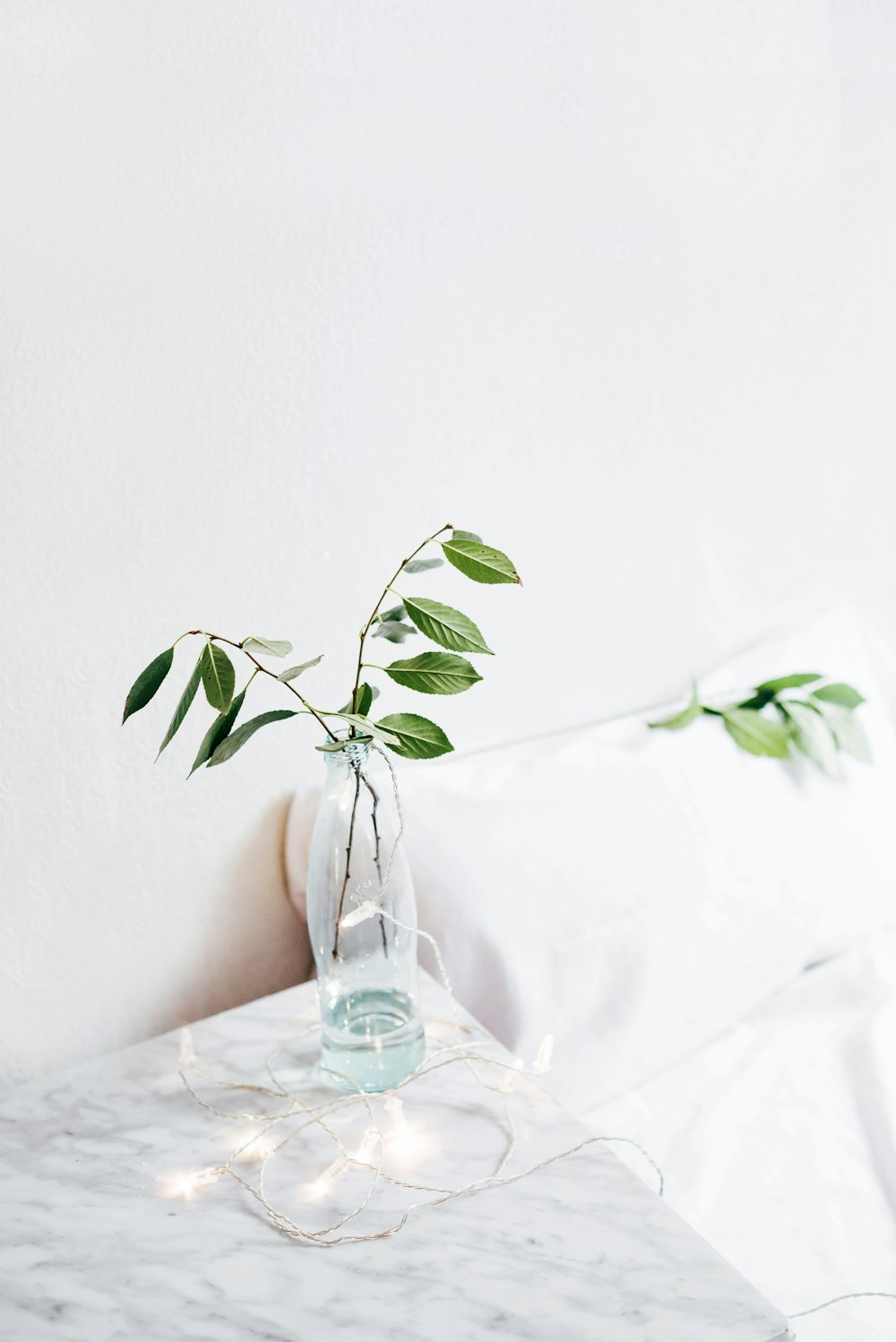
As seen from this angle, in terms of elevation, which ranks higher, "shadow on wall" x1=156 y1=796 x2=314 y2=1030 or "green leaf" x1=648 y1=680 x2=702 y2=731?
"green leaf" x1=648 y1=680 x2=702 y2=731

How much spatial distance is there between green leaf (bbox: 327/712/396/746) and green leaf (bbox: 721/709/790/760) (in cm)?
56

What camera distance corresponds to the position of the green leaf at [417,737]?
76 centimetres

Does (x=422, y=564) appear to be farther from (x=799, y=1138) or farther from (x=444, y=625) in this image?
(x=799, y=1138)

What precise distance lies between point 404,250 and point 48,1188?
83cm

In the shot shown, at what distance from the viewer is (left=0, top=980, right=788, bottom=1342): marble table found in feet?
2.05

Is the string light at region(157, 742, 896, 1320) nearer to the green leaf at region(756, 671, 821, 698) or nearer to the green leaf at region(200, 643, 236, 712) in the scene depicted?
the green leaf at region(200, 643, 236, 712)

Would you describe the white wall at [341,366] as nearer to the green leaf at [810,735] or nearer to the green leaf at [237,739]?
the green leaf at [810,735]

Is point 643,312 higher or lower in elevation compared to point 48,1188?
higher

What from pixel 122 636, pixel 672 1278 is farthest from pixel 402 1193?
pixel 122 636

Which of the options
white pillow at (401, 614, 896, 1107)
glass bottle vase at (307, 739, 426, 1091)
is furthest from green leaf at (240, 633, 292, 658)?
white pillow at (401, 614, 896, 1107)

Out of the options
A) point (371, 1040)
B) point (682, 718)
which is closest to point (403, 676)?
point (371, 1040)

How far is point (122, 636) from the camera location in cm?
Answer: 94

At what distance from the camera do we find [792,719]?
4.04 ft

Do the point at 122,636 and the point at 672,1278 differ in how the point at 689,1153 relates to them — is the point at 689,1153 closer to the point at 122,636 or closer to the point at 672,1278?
the point at 672,1278
